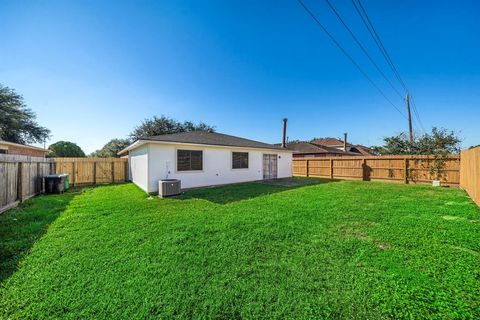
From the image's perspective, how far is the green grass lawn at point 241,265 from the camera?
2.14m

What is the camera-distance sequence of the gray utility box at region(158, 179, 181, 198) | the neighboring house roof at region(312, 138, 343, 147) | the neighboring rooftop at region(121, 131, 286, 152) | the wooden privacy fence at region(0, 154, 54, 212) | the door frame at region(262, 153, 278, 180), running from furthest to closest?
1. the neighboring house roof at region(312, 138, 343, 147)
2. the door frame at region(262, 153, 278, 180)
3. the neighboring rooftop at region(121, 131, 286, 152)
4. the gray utility box at region(158, 179, 181, 198)
5. the wooden privacy fence at region(0, 154, 54, 212)

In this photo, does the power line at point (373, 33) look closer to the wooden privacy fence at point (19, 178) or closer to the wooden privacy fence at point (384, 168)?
the wooden privacy fence at point (384, 168)

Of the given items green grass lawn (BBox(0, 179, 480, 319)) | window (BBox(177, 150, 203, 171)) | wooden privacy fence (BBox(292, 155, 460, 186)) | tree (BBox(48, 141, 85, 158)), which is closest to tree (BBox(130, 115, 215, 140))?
→ tree (BBox(48, 141, 85, 158))

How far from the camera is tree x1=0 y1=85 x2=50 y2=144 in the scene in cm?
2167

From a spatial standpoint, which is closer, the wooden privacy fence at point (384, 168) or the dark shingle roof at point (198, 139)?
the dark shingle roof at point (198, 139)

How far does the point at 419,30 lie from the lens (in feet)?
30.5

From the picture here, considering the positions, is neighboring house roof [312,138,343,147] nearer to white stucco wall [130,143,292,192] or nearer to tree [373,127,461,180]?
tree [373,127,461,180]

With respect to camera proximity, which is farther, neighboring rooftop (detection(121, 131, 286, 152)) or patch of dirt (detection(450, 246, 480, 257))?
neighboring rooftop (detection(121, 131, 286, 152))

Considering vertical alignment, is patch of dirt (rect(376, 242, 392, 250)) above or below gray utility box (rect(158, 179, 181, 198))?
below

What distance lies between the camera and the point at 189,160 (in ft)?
32.8

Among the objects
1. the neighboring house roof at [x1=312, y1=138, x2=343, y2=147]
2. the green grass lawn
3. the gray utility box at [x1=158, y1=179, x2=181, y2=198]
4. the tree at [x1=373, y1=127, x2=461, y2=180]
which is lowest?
the green grass lawn

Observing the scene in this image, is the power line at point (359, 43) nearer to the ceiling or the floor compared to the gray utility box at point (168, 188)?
nearer to the ceiling

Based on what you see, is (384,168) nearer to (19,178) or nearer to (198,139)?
(198,139)

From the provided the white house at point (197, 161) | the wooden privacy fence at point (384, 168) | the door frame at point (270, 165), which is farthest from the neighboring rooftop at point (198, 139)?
the wooden privacy fence at point (384, 168)
